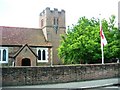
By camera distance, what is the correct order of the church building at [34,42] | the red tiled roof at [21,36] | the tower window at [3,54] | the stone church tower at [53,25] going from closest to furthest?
the church building at [34,42], the tower window at [3,54], the red tiled roof at [21,36], the stone church tower at [53,25]

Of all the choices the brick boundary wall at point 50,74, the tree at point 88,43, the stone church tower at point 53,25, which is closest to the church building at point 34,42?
the stone church tower at point 53,25

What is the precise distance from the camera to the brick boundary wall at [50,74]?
1999cm

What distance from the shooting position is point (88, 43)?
3600cm

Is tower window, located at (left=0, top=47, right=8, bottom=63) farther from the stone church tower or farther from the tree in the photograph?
the tree

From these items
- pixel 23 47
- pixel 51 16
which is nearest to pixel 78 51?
pixel 23 47

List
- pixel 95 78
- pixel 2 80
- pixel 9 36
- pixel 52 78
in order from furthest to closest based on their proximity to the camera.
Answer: pixel 9 36, pixel 95 78, pixel 52 78, pixel 2 80

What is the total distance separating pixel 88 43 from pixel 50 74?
15.7 meters

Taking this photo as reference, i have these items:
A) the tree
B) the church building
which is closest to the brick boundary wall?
the tree

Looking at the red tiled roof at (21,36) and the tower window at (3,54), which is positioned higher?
the red tiled roof at (21,36)

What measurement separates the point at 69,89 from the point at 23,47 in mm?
29609

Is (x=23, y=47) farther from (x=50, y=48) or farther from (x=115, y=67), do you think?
(x=115, y=67)

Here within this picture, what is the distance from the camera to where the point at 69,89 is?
16.7 metres

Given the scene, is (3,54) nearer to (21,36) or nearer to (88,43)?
(21,36)

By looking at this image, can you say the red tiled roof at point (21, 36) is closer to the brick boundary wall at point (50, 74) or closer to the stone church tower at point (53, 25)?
the stone church tower at point (53, 25)
